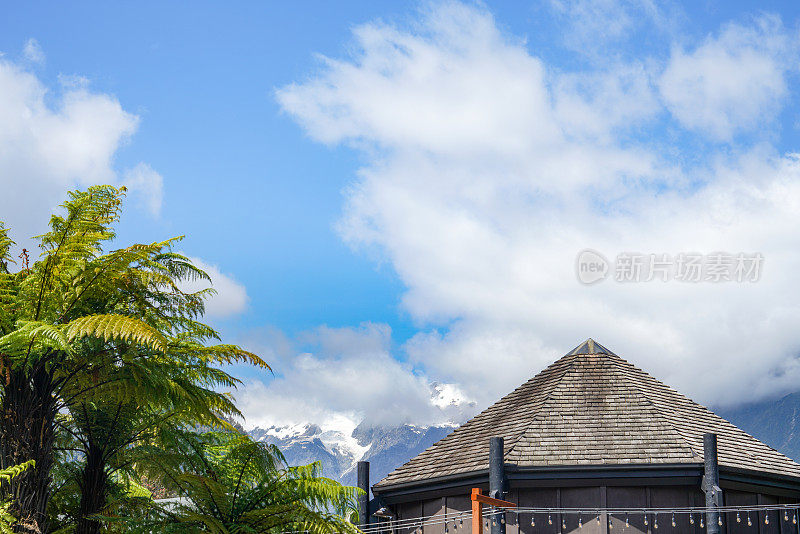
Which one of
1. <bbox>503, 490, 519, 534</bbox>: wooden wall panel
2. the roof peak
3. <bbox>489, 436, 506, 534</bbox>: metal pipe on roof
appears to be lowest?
<bbox>503, 490, 519, 534</bbox>: wooden wall panel

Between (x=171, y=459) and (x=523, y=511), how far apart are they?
5.58m

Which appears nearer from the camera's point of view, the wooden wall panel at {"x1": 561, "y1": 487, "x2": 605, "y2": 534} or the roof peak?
the wooden wall panel at {"x1": 561, "y1": 487, "x2": 605, "y2": 534}

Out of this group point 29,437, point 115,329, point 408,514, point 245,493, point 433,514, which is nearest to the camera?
point 115,329

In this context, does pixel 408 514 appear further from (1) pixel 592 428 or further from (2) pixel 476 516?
(2) pixel 476 516

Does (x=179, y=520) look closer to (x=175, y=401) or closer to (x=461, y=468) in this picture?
(x=175, y=401)

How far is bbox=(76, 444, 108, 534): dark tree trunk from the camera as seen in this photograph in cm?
1104

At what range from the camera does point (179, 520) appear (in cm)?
1159

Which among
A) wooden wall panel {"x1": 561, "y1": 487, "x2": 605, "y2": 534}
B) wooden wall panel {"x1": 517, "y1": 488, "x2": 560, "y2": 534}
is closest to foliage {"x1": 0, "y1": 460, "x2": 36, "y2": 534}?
wooden wall panel {"x1": 517, "y1": 488, "x2": 560, "y2": 534}

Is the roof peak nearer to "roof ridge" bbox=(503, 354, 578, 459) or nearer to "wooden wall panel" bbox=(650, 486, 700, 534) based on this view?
"roof ridge" bbox=(503, 354, 578, 459)

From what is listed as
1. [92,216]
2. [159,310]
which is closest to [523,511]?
[159,310]

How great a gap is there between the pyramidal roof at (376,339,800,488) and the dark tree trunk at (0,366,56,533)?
7217 mm

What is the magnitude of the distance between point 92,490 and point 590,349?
10517 millimetres

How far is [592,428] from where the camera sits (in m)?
14.6

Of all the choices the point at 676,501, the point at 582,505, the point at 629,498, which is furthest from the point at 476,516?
the point at 676,501
